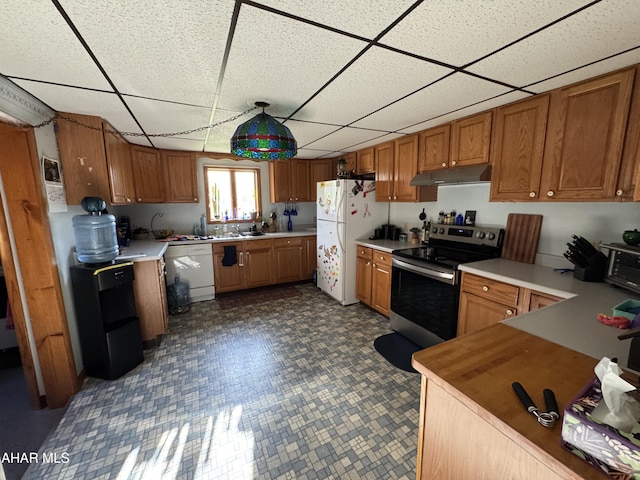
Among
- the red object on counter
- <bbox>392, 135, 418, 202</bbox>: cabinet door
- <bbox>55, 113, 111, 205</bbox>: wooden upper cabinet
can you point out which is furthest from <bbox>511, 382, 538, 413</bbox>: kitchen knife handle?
<bbox>55, 113, 111, 205</bbox>: wooden upper cabinet

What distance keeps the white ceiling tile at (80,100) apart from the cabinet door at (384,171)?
2699 millimetres

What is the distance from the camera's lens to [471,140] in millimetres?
2340

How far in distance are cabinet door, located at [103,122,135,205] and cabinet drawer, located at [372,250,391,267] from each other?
9.09 ft

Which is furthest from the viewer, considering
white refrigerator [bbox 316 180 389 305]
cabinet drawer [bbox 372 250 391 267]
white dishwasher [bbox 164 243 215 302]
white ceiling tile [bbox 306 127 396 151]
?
white dishwasher [bbox 164 243 215 302]

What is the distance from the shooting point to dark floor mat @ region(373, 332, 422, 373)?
2.37 meters

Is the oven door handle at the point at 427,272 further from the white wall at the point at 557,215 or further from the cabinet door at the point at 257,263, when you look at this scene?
the cabinet door at the point at 257,263

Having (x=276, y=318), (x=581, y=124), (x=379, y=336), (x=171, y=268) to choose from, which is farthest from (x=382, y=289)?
(x=171, y=268)

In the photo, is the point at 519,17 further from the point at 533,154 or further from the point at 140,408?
the point at 140,408

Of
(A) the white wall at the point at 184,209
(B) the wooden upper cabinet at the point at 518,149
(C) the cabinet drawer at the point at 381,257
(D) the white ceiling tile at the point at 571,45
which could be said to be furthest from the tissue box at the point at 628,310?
(A) the white wall at the point at 184,209

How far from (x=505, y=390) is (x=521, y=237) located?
197cm

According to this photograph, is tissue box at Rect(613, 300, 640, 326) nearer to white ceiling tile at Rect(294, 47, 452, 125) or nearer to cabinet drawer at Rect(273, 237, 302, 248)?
white ceiling tile at Rect(294, 47, 452, 125)

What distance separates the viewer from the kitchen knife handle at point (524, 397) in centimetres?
72

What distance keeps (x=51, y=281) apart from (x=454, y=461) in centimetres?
254

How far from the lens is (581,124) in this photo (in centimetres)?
170
